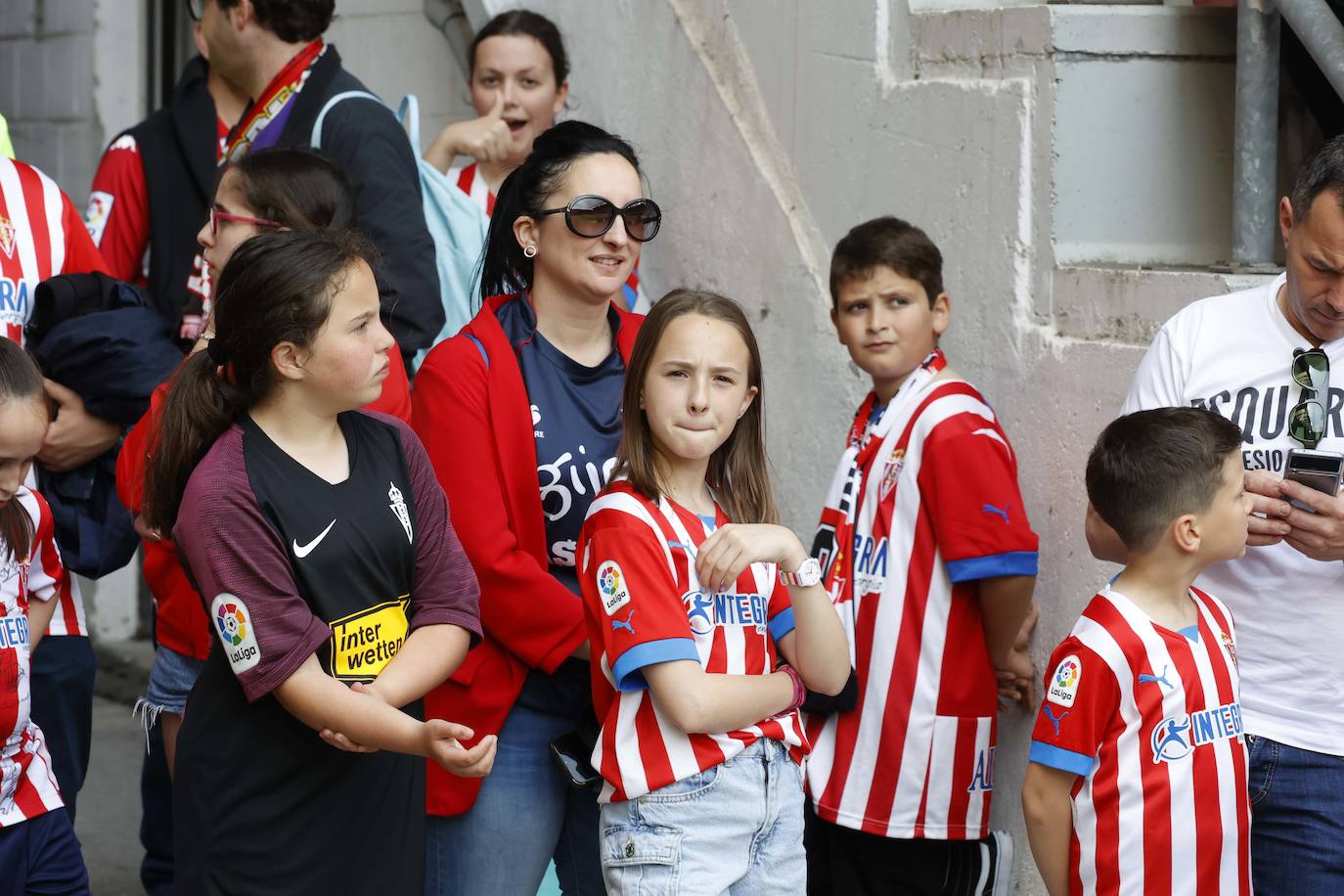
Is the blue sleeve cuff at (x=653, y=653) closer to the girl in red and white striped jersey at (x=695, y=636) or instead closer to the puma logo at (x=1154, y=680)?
the girl in red and white striped jersey at (x=695, y=636)

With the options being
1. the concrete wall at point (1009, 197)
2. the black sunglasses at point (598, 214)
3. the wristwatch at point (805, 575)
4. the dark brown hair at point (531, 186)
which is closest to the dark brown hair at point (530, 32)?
the concrete wall at point (1009, 197)

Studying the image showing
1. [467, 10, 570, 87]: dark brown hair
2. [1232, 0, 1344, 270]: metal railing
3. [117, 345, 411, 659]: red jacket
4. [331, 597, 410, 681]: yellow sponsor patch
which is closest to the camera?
[331, 597, 410, 681]: yellow sponsor patch

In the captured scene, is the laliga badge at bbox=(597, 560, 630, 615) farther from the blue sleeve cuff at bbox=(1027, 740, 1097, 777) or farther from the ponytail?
the blue sleeve cuff at bbox=(1027, 740, 1097, 777)

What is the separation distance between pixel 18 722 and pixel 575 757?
111 centimetres

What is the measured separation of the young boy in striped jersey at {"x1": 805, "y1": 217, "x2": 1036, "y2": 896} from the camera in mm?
3287

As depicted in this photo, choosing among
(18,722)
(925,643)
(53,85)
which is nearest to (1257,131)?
(925,643)

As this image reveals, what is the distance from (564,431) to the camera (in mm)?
2984

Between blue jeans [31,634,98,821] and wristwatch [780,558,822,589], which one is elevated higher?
wristwatch [780,558,822,589]

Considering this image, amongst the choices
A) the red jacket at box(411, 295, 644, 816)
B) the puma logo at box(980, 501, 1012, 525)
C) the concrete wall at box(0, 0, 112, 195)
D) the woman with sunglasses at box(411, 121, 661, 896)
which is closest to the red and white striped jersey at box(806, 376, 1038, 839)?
the puma logo at box(980, 501, 1012, 525)

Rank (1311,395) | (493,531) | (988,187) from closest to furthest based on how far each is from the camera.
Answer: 1. (1311,395)
2. (493,531)
3. (988,187)

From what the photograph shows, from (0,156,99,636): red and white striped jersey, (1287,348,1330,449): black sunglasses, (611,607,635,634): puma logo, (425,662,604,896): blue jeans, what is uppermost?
(0,156,99,636): red and white striped jersey

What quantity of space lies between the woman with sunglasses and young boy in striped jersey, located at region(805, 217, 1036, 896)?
2.17 feet

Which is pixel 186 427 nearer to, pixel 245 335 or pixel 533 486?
pixel 245 335

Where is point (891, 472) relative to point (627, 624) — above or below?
above
